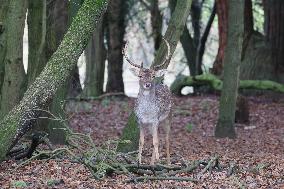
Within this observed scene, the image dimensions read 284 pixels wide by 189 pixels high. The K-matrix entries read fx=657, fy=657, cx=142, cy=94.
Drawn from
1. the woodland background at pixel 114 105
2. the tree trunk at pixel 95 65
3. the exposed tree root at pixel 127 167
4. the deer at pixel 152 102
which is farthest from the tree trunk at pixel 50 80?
the tree trunk at pixel 95 65

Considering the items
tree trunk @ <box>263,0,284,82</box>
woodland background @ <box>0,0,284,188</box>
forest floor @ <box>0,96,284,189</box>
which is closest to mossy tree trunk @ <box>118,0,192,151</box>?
woodland background @ <box>0,0,284,188</box>

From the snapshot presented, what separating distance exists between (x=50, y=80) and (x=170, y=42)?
104 inches

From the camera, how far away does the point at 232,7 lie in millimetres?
11961

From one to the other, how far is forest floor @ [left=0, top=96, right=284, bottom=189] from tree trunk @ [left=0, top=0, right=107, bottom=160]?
54 cm

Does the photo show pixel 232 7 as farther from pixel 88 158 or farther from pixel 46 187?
pixel 46 187

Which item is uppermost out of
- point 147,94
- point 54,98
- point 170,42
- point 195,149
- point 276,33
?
point 276,33

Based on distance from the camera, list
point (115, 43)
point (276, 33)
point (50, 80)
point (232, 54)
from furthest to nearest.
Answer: point (115, 43)
point (276, 33)
point (232, 54)
point (50, 80)

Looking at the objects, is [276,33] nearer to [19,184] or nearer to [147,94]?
[147,94]

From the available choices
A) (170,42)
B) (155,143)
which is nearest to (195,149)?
(170,42)

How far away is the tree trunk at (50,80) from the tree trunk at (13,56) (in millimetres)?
1473

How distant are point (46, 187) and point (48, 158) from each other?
0.92m

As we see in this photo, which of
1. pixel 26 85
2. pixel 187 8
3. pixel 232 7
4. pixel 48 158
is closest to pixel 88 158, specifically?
pixel 48 158

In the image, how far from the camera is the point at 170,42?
9484 mm

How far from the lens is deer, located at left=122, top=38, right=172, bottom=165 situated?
8.08 m
